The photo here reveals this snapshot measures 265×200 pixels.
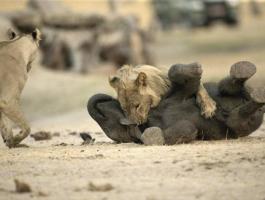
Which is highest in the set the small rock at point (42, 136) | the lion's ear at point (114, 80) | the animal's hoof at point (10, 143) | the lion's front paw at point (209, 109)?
the lion's ear at point (114, 80)

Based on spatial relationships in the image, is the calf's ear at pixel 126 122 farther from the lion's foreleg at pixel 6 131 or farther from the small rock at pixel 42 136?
the small rock at pixel 42 136

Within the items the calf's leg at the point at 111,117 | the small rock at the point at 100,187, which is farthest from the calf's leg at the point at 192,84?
the small rock at the point at 100,187

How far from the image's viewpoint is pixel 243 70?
24.4 ft

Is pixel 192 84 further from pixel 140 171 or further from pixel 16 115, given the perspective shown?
pixel 16 115

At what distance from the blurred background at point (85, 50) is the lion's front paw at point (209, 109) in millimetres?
5747

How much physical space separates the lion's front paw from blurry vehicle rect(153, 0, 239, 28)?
127 ft

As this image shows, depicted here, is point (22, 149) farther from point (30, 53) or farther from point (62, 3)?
point (62, 3)

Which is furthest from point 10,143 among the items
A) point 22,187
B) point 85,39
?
point 85,39

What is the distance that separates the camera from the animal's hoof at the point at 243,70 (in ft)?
24.3

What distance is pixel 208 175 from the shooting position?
6.03m

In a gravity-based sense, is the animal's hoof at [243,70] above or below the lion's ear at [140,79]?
above

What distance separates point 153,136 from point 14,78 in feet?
5.33

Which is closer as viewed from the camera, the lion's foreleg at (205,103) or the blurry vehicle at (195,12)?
the lion's foreleg at (205,103)

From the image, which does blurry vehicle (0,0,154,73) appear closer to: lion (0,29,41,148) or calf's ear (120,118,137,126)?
lion (0,29,41,148)
